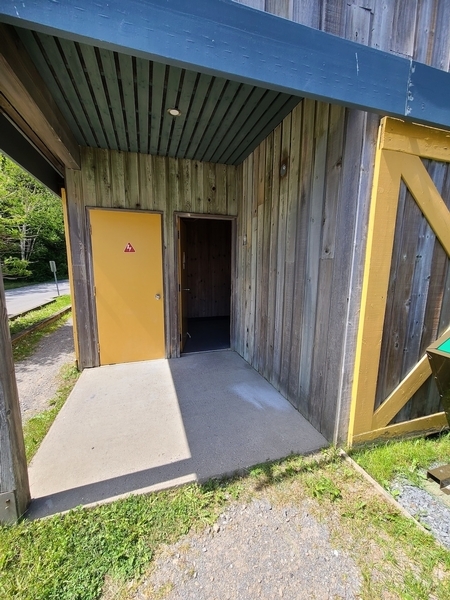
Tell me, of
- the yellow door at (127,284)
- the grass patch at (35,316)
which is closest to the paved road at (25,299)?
the grass patch at (35,316)

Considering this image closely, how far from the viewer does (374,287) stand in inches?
67.2

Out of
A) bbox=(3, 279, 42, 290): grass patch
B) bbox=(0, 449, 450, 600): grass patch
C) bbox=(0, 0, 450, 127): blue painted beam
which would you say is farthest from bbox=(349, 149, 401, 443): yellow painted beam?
bbox=(3, 279, 42, 290): grass patch

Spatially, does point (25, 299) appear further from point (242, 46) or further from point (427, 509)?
point (427, 509)

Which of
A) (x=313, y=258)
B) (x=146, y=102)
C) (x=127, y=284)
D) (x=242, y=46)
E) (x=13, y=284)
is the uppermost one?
(x=146, y=102)

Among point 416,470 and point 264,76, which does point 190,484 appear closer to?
point 416,470

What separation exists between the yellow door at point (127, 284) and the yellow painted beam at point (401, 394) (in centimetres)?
277

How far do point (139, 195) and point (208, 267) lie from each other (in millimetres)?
3086

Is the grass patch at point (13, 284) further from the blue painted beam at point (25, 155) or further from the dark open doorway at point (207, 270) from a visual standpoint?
the blue painted beam at point (25, 155)

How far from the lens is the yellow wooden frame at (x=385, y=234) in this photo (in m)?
1.59

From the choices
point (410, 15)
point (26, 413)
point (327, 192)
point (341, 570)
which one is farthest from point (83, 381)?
point (410, 15)

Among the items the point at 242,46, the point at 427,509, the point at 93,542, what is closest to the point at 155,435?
the point at 93,542

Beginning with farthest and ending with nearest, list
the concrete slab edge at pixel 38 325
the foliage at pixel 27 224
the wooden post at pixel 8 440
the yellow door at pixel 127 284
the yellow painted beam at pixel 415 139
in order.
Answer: the foliage at pixel 27 224
the concrete slab edge at pixel 38 325
the yellow door at pixel 127 284
the yellow painted beam at pixel 415 139
the wooden post at pixel 8 440

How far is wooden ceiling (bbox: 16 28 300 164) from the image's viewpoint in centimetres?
169

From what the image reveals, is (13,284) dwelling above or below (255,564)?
below
